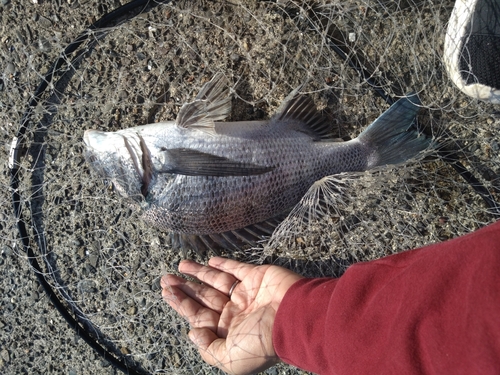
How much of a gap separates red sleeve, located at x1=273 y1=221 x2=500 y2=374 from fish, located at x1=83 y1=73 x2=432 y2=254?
1.76ft

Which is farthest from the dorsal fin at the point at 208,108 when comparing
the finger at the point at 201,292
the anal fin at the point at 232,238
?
the finger at the point at 201,292

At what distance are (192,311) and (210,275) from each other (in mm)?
202

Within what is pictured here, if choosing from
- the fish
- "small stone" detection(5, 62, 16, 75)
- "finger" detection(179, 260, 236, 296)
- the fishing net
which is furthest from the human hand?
"small stone" detection(5, 62, 16, 75)

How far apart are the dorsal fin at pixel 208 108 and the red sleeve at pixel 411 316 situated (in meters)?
0.92

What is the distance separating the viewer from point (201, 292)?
2053mm

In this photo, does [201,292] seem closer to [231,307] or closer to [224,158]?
[231,307]

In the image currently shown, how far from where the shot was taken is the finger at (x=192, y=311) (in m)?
1.99

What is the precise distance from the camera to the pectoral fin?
1786 mm

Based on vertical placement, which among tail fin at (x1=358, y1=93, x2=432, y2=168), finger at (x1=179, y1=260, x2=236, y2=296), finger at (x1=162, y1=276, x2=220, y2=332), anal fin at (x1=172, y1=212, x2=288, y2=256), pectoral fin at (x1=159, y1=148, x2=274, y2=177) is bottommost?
finger at (x1=162, y1=276, x2=220, y2=332)

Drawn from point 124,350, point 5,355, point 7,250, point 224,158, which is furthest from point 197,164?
point 5,355

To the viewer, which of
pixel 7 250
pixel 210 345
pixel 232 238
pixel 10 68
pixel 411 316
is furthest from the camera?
pixel 7 250

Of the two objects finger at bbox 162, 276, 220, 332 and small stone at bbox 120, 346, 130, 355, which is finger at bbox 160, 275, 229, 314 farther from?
small stone at bbox 120, 346, 130, 355

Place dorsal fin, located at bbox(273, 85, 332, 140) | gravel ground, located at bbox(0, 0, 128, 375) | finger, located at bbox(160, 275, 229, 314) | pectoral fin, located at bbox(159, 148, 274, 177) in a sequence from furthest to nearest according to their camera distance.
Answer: gravel ground, located at bbox(0, 0, 128, 375) → finger, located at bbox(160, 275, 229, 314) → dorsal fin, located at bbox(273, 85, 332, 140) → pectoral fin, located at bbox(159, 148, 274, 177)

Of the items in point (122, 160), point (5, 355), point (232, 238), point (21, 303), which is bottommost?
point (5, 355)
